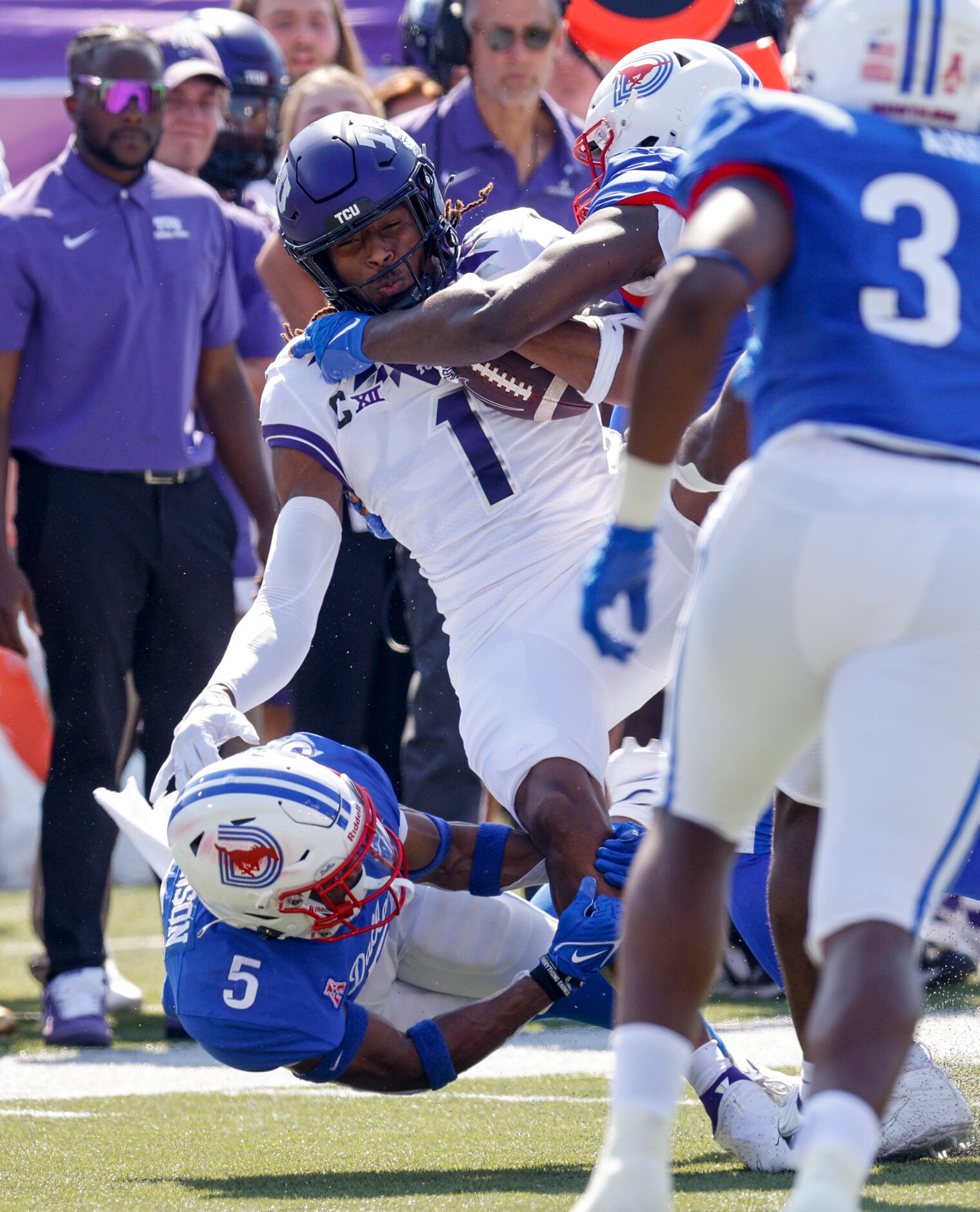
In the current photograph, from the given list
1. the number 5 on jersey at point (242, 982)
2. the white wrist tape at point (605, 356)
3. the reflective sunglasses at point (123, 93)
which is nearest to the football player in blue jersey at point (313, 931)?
the number 5 on jersey at point (242, 982)

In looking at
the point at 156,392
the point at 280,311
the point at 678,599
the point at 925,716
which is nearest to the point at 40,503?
the point at 156,392

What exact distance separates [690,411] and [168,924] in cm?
174

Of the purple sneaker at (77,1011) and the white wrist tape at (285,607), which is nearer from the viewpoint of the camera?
the white wrist tape at (285,607)

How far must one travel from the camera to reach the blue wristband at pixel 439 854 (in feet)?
12.1

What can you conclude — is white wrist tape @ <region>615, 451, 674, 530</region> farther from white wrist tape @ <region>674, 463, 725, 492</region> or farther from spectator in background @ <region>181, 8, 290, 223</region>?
spectator in background @ <region>181, 8, 290, 223</region>

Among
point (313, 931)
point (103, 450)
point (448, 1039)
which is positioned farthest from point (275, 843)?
point (103, 450)

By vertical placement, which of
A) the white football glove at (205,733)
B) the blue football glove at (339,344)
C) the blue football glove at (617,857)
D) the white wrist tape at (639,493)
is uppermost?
the white wrist tape at (639,493)

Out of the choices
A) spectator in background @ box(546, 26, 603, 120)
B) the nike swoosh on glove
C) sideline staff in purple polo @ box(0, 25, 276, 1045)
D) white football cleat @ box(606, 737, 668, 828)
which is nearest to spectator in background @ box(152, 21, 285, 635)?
sideline staff in purple polo @ box(0, 25, 276, 1045)

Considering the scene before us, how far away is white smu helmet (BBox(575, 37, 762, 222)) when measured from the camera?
3787 mm

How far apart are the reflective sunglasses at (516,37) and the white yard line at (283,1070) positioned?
267 cm

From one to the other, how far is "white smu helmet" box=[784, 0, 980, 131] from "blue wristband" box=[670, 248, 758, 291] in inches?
12.3

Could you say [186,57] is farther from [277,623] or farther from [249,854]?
[249,854]

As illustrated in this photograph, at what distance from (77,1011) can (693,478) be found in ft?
7.68

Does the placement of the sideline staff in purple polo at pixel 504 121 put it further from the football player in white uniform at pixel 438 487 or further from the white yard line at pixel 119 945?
the white yard line at pixel 119 945
